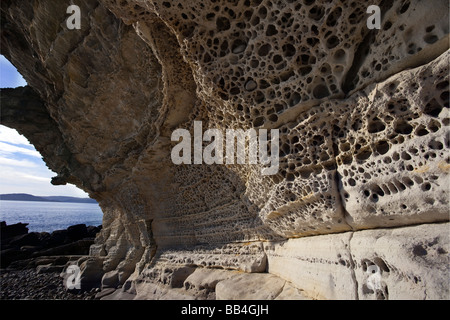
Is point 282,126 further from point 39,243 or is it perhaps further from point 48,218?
point 48,218

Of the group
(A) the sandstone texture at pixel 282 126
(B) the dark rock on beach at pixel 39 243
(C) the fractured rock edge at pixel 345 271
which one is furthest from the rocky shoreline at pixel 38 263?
(C) the fractured rock edge at pixel 345 271

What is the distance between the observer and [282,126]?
2.69 meters

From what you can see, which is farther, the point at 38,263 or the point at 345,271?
the point at 38,263

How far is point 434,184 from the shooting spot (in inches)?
71.0

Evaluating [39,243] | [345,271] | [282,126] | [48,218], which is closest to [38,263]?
[39,243]

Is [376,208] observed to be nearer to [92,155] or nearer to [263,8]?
[263,8]

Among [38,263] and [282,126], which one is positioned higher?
[282,126]

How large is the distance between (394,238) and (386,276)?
279 mm

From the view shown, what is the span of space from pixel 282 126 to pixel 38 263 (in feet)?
32.1

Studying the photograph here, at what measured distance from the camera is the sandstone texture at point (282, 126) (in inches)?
74.2

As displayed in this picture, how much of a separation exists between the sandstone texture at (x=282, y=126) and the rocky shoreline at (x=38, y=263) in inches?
87.8

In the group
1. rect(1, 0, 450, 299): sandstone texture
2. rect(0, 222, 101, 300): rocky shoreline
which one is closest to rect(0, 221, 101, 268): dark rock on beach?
rect(0, 222, 101, 300): rocky shoreline

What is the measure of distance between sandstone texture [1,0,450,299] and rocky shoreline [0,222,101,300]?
2.23m

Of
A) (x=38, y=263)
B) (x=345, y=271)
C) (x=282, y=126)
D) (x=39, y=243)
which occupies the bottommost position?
(x=38, y=263)
